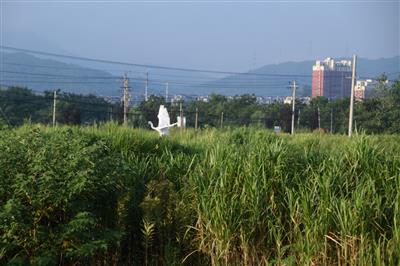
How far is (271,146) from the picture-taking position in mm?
6496

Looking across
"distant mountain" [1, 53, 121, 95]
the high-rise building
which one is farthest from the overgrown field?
"distant mountain" [1, 53, 121, 95]

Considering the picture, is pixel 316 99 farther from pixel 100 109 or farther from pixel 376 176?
pixel 376 176

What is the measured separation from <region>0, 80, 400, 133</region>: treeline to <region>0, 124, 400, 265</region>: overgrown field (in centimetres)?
2427

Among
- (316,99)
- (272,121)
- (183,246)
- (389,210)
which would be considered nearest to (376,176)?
(389,210)

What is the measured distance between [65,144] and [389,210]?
3.32 m

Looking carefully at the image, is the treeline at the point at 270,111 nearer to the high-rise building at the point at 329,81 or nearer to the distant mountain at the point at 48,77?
the high-rise building at the point at 329,81

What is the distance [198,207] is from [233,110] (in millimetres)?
44196

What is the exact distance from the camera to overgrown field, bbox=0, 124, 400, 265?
4691 millimetres

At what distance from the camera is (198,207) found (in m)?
5.76

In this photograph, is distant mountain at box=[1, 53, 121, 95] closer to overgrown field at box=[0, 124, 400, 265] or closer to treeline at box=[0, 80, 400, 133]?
treeline at box=[0, 80, 400, 133]

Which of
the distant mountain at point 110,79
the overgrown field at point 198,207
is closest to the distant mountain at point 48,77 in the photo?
the distant mountain at point 110,79

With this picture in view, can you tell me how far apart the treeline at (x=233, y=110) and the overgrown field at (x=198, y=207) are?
24.3 metres

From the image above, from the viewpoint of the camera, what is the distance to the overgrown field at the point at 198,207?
4691mm

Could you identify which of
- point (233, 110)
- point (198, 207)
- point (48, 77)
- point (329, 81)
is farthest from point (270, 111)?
point (48, 77)
